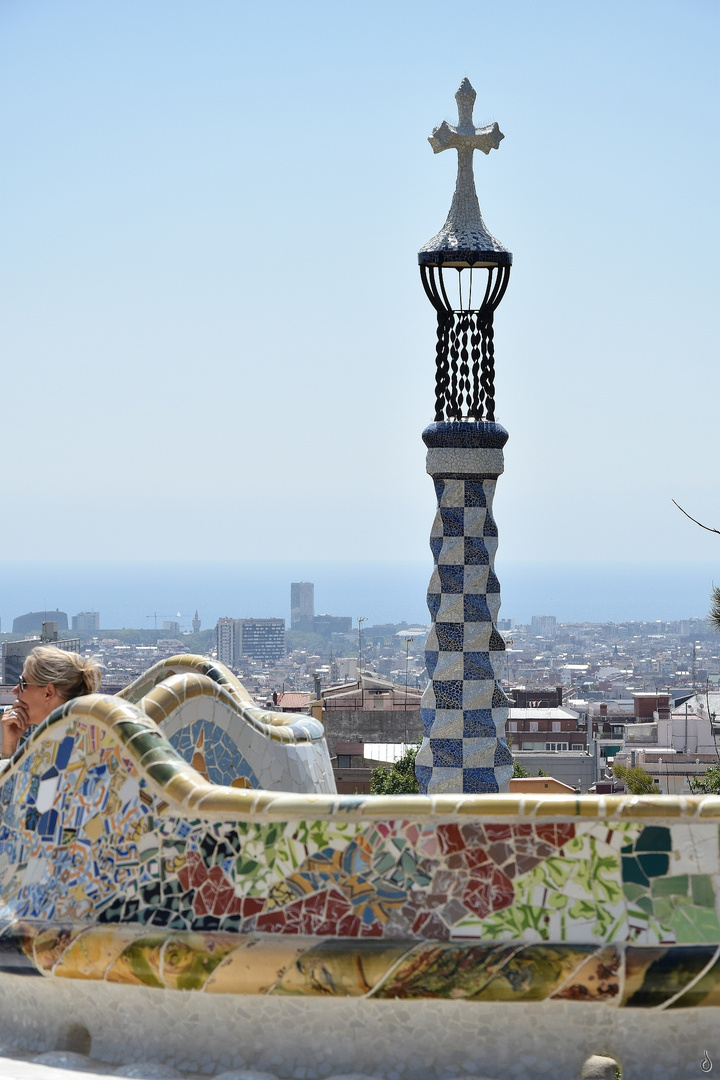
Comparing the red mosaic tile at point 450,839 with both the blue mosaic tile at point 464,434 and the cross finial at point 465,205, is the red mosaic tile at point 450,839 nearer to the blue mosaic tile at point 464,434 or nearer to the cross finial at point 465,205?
the blue mosaic tile at point 464,434

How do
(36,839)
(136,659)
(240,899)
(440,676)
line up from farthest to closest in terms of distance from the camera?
(136,659), (440,676), (36,839), (240,899)

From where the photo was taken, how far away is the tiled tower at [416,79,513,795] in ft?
33.6

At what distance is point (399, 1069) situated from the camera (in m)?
4.66

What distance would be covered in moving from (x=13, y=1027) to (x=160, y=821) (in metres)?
0.88

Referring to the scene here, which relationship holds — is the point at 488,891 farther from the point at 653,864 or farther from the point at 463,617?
the point at 463,617

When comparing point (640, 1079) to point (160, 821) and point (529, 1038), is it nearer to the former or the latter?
point (529, 1038)

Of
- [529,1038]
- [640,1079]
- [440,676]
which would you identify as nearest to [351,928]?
[529,1038]

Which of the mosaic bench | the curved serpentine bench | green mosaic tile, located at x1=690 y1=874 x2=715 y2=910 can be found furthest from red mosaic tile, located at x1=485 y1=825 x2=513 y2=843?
the curved serpentine bench

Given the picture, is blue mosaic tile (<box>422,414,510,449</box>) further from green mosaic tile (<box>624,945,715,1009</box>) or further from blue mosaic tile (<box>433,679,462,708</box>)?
green mosaic tile (<box>624,945,715,1009</box>)

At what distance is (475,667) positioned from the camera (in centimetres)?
1031

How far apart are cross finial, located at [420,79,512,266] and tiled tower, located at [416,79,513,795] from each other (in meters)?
0.01

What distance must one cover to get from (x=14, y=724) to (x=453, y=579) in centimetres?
492

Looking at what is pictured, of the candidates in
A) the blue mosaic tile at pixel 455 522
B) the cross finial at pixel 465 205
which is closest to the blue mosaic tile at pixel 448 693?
the blue mosaic tile at pixel 455 522

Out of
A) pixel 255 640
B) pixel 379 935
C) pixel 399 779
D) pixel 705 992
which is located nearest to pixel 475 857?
pixel 379 935
